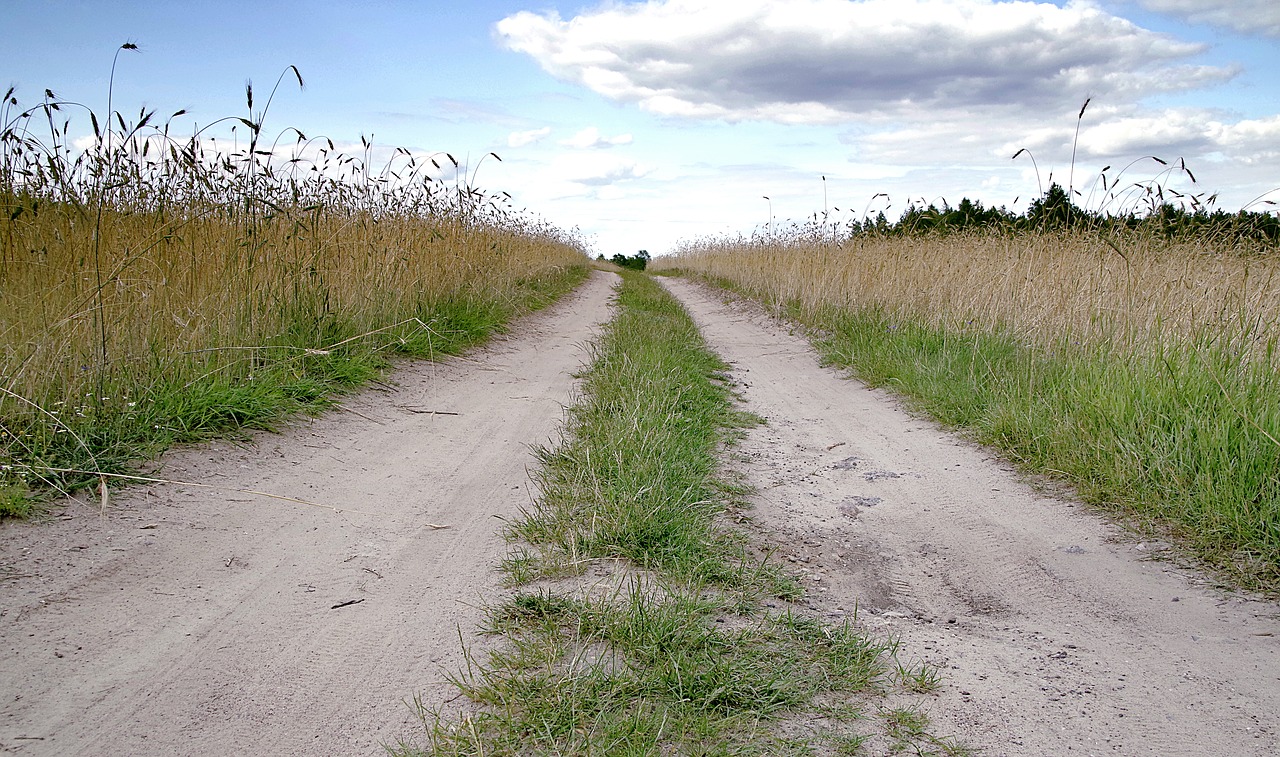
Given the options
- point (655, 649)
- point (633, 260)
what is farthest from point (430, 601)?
point (633, 260)

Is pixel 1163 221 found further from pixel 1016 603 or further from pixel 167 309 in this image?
pixel 167 309

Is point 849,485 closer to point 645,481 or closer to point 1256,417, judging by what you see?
point 645,481

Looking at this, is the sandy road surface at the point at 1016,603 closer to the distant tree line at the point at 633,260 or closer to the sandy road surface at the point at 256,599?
the sandy road surface at the point at 256,599

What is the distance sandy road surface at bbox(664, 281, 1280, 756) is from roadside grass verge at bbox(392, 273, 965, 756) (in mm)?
241

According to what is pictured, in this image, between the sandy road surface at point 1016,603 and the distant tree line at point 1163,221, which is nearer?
the sandy road surface at point 1016,603

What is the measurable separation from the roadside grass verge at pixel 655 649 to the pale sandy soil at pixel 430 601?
0.54ft

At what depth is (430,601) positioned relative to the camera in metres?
2.82

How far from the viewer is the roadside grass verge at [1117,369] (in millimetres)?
3664

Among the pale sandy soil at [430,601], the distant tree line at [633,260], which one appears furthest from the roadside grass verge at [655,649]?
the distant tree line at [633,260]

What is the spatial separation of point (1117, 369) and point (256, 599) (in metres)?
4.98

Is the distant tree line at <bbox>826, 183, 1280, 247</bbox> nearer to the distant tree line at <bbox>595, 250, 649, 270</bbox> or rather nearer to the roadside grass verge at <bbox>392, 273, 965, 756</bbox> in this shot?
the roadside grass verge at <bbox>392, 273, 965, 756</bbox>

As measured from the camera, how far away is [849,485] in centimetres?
460

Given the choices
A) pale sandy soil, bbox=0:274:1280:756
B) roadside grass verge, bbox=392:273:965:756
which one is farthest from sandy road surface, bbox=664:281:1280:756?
roadside grass verge, bbox=392:273:965:756

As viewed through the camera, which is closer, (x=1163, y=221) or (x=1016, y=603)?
(x=1016, y=603)
